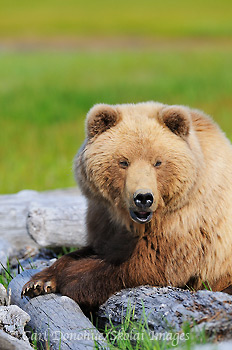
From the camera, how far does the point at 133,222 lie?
3.76 meters

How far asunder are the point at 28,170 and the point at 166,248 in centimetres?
538

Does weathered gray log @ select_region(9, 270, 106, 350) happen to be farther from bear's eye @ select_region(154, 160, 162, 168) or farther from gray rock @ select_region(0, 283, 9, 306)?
bear's eye @ select_region(154, 160, 162, 168)

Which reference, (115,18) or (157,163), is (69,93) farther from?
(115,18)

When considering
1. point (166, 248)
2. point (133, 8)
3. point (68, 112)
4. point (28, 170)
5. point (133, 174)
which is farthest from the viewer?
point (133, 8)

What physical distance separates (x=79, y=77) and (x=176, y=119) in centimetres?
1321

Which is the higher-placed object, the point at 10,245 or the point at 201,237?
the point at 201,237

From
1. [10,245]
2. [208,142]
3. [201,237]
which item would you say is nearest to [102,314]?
[201,237]

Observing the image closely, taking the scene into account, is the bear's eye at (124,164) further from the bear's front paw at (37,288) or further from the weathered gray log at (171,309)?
the bear's front paw at (37,288)

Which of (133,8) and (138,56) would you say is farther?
(133,8)

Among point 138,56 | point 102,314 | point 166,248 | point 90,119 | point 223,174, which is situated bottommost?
point 102,314

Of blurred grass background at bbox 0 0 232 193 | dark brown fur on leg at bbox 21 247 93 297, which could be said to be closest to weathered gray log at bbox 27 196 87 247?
blurred grass background at bbox 0 0 232 193

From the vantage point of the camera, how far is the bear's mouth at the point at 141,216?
136 inches

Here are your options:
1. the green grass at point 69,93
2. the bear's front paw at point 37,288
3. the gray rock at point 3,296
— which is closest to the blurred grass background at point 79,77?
the green grass at point 69,93

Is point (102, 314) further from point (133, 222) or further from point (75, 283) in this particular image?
point (133, 222)
